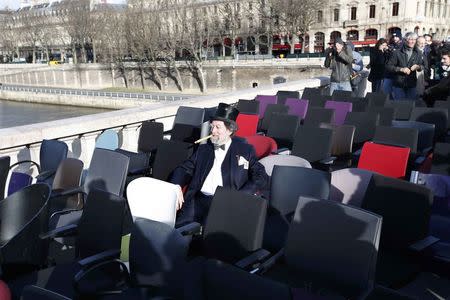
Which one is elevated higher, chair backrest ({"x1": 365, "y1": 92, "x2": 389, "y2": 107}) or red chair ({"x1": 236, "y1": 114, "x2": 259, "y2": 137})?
chair backrest ({"x1": 365, "y1": 92, "x2": 389, "y2": 107})

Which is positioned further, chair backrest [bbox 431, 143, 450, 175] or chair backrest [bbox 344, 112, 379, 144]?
chair backrest [bbox 344, 112, 379, 144]

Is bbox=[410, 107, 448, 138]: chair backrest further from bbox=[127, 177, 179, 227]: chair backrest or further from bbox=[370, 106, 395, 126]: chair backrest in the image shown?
bbox=[127, 177, 179, 227]: chair backrest

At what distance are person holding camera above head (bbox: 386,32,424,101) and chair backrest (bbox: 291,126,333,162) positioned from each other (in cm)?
357

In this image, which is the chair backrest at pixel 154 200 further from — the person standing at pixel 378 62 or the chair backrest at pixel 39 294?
the person standing at pixel 378 62

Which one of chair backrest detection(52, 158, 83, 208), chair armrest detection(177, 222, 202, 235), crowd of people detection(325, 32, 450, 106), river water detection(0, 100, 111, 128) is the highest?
crowd of people detection(325, 32, 450, 106)

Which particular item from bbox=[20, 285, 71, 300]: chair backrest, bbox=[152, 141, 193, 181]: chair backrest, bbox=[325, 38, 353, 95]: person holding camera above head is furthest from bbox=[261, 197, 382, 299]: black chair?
bbox=[325, 38, 353, 95]: person holding camera above head

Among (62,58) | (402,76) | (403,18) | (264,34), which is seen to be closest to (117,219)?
(402,76)

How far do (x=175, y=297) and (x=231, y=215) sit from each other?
2.23ft

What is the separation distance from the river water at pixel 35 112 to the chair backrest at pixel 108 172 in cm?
4184

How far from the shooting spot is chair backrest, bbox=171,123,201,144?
586 centimetres

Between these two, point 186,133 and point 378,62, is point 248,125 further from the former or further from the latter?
point 378,62

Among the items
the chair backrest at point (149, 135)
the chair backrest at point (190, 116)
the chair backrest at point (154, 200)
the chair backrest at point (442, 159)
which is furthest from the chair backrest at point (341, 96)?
the chair backrest at point (154, 200)

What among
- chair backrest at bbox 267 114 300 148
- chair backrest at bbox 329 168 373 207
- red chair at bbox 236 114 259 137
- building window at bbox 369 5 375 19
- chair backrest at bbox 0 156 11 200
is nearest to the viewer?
chair backrest at bbox 329 168 373 207

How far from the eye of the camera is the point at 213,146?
4059mm
